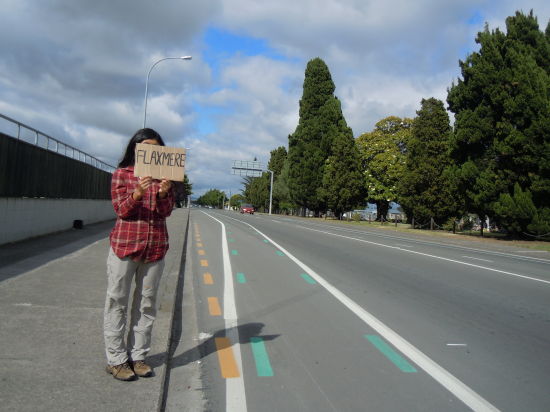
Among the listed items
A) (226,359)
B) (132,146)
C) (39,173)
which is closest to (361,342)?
(226,359)

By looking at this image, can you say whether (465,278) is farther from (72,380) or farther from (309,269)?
(72,380)

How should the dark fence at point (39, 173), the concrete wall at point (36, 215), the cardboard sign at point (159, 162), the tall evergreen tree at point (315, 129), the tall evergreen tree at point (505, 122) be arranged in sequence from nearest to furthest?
the cardboard sign at point (159, 162), the dark fence at point (39, 173), the concrete wall at point (36, 215), the tall evergreen tree at point (505, 122), the tall evergreen tree at point (315, 129)

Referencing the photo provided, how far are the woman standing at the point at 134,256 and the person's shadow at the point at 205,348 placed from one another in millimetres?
439

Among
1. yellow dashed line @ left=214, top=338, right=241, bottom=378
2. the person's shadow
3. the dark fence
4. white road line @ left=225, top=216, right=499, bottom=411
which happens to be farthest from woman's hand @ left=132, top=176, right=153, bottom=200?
the dark fence

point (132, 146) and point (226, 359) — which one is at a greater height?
point (132, 146)

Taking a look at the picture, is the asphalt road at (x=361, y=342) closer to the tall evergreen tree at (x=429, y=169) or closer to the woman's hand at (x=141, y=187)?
the woman's hand at (x=141, y=187)

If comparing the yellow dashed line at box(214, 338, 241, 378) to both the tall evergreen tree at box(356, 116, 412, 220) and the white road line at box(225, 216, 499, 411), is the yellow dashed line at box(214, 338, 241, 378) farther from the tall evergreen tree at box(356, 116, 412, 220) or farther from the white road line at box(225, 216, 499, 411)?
the tall evergreen tree at box(356, 116, 412, 220)

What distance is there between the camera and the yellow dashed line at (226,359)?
4.61 m

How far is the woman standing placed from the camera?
155 inches

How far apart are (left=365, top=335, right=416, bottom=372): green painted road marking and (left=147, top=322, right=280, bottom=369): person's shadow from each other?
1120mm

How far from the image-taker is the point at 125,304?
4047 mm

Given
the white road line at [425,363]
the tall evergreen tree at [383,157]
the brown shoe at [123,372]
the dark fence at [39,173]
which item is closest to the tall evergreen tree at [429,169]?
the tall evergreen tree at [383,157]

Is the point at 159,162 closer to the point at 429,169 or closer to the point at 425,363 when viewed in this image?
the point at 425,363

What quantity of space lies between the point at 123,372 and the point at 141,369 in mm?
172
